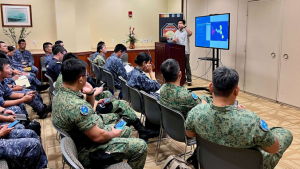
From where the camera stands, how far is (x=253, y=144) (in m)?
1.56

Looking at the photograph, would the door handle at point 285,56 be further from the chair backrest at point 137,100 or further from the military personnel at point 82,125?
the military personnel at point 82,125

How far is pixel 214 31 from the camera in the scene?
5.78 m

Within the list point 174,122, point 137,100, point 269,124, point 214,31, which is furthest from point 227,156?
point 214,31

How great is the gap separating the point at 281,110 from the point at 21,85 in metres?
4.59

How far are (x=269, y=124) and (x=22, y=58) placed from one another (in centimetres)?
594

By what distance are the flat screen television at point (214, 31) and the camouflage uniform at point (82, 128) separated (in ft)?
12.7

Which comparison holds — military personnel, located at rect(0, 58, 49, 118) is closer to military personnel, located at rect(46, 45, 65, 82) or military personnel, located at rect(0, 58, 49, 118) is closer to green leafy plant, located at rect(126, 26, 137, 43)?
military personnel, located at rect(46, 45, 65, 82)

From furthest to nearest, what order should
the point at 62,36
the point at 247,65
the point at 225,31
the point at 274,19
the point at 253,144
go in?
the point at 62,36 → the point at 247,65 → the point at 225,31 → the point at 274,19 → the point at 253,144

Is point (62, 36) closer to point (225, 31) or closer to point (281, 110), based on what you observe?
point (225, 31)

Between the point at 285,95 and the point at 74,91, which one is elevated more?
the point at 74,91

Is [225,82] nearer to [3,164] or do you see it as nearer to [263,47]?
[3,164]

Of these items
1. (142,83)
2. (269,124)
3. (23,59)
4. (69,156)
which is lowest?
(269,124)

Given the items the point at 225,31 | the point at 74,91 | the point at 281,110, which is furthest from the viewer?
the point at 225,31

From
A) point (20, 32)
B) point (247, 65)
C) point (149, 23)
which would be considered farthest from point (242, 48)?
point (20, 32)
